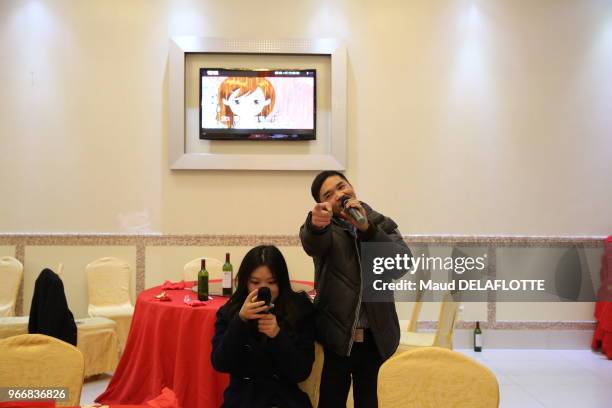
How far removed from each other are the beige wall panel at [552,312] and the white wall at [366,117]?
0.74m

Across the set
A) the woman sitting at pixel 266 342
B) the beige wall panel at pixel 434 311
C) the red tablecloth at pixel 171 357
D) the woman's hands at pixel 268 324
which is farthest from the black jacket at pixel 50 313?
the beige wall panel at pixel 434 311

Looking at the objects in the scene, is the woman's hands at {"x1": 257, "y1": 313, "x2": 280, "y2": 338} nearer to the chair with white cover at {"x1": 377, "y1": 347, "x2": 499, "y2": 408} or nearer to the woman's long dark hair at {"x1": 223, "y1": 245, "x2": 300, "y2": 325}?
the woman's long dark hair at {"x1": 223, "y1": 245, "x2": 300, "y2": 325}

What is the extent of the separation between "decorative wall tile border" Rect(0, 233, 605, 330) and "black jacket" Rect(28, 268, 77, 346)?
1.93 metres

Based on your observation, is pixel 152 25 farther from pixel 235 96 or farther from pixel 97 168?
pixel 97 168

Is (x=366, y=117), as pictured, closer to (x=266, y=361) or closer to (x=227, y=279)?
(x=227, y=279)

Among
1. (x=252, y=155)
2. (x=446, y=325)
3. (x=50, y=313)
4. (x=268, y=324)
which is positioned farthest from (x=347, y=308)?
(x=252, y=155)

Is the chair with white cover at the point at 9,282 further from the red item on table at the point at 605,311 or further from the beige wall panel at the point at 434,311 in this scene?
the red item on table at the point at 605,311

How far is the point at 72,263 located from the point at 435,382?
14.3 ft

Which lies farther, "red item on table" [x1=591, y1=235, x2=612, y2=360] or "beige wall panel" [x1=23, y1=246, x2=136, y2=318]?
"beige wall panel" [x1=23, y1=246, x2=136, y2=318]

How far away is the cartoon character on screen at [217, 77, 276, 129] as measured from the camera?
205 inches

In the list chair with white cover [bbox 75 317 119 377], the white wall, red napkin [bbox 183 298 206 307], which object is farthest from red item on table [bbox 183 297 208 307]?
the white wall

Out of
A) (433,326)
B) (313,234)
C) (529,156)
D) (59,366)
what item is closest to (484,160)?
(529,156)

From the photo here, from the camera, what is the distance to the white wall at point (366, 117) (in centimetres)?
525

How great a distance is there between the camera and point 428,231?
533 cm
